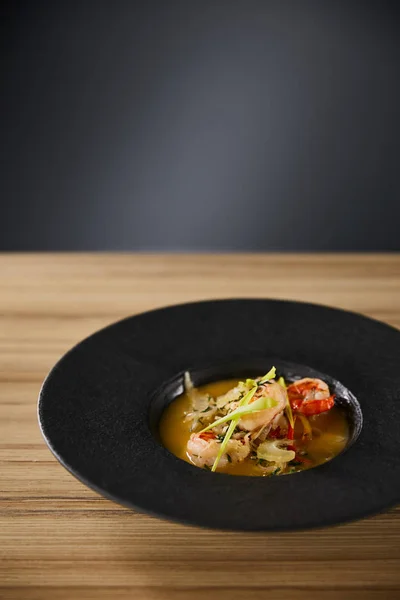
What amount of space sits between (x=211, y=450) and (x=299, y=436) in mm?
190

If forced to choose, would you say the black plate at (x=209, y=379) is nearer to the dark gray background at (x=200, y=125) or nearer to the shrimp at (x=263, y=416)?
the shrimp at (x=263, y=416)

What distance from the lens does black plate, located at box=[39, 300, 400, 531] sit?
0.99 m

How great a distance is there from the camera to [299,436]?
50.4 inches

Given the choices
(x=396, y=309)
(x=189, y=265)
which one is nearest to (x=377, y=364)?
(x=396, y=309)

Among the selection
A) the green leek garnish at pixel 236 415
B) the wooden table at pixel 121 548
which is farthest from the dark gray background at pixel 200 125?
the green leek garnish at pixel 236 415

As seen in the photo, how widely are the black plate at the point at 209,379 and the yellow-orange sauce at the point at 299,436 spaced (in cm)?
2

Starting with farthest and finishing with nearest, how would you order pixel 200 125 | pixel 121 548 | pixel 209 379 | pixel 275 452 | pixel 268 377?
1. pixel 200 125
2. pixel 209 379
3. pixel 268 377
4. pixel 275 452
5. pixel 121 548

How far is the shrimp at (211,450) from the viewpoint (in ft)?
3.83

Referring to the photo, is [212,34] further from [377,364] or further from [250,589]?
[250,589]

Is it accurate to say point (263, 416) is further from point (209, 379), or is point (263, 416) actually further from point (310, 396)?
point (209, 379)

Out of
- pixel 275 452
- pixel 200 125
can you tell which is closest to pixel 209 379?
pixel 275 452

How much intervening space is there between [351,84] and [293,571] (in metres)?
2.70

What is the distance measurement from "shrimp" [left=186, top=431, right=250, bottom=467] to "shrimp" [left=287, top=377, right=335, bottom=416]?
147mm

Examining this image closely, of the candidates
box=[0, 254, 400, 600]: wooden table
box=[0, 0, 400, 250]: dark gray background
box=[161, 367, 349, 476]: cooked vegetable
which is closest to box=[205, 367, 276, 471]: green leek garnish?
box=[161, 367, 349, 476]: cooked vegetable
